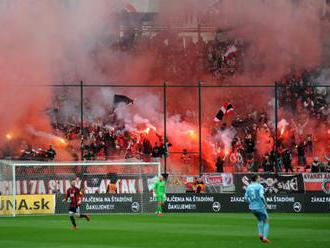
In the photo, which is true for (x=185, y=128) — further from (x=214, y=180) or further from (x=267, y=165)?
(x=214, y=180)

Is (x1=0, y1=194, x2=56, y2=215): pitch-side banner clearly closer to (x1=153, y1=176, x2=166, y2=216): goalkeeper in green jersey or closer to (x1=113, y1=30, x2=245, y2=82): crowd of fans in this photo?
(x1=153, y1=176, x2=166, y2=216): goalkeeper in green jersey

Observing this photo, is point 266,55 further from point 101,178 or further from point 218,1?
point 101,178

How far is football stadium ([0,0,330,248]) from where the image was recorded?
144 ft

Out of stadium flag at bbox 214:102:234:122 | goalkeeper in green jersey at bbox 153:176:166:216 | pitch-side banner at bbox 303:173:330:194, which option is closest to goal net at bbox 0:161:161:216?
goalkeeper in green jersey at bbox 153:176:166:216

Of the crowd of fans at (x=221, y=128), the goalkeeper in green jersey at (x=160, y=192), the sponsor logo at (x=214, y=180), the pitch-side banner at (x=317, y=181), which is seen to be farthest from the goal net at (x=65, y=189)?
the pitch-side banner at (x=317, y=181)

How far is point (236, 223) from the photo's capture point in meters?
36.6

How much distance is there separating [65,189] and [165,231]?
1462 cm

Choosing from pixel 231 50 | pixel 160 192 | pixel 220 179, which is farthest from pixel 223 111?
pixel 160 192

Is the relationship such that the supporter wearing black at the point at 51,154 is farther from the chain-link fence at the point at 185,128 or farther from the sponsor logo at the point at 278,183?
the sponsor logo at the point at 278,183

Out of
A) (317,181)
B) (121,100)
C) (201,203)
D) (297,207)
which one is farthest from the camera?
(121,100)

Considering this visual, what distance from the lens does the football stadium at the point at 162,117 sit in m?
43.8

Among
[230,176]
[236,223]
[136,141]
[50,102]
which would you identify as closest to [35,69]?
[50,102]

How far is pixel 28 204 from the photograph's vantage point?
4391 cm

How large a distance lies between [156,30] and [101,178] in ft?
89.0
